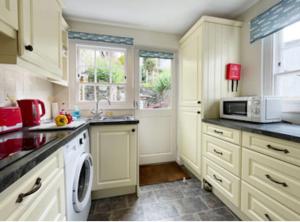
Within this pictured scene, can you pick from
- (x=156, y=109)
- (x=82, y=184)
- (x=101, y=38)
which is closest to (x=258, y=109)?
(x=156, y=109)

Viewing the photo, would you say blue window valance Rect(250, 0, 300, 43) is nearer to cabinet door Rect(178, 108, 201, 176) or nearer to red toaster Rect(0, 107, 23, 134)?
cabinet door Rect(178, 108, 201, 176)

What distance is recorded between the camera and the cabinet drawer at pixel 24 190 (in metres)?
0.46

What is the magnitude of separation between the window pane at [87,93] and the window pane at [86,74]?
→ 9cm

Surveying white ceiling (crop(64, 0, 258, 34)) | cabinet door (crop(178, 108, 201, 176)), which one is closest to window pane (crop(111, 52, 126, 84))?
white ceiling (crop(64, 0, 258, 34))

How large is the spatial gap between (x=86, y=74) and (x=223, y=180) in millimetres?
2329

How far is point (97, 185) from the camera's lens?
1.72 meters

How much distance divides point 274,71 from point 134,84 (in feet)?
6.16

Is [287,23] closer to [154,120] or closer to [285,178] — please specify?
[285,178]

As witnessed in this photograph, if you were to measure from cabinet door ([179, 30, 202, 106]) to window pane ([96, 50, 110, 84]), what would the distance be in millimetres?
1227

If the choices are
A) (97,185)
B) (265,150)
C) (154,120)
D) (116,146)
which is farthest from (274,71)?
(97,185)

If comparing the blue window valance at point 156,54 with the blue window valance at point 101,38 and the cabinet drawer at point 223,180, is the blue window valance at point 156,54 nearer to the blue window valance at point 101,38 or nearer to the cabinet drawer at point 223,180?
the blue window valance at point 101,38

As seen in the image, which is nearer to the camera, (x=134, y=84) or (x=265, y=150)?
(x=265, y=150)

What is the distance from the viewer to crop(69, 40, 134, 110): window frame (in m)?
2.27

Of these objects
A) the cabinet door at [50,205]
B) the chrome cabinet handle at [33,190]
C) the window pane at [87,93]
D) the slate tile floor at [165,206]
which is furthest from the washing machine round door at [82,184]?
the window pane at [87,93]
